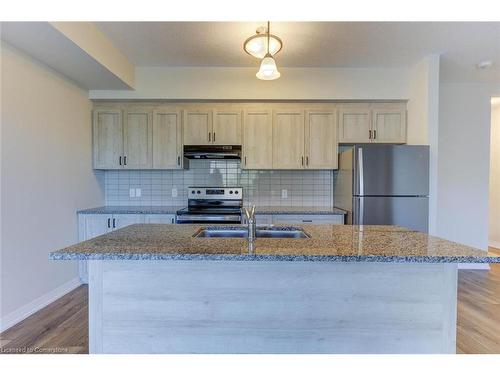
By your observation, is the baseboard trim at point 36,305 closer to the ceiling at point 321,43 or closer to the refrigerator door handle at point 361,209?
the ceiling at point 321,43

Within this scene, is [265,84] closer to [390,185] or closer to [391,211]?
[390,185]

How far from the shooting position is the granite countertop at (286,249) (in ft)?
4.23

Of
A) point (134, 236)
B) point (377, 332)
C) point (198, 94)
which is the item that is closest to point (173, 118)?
point (198, 94)

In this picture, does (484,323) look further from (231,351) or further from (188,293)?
(188,293)

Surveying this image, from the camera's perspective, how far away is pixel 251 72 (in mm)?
3480

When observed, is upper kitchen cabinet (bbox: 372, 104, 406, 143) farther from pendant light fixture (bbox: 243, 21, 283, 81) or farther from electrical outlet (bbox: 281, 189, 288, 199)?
pendant light fixture (bbox: 243, 21, 283, 81)

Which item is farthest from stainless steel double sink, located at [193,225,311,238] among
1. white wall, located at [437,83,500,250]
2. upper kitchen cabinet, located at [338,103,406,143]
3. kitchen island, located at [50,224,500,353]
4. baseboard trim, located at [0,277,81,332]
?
white wall, located at [437,83,500,250]

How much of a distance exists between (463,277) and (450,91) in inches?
101

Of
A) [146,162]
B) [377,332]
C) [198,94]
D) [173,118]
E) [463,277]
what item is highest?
[198,94]

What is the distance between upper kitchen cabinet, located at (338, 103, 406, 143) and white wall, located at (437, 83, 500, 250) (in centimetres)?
100

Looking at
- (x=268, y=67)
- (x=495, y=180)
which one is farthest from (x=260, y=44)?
(x=495, y=180)

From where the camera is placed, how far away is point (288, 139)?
Answer: 3566 mm

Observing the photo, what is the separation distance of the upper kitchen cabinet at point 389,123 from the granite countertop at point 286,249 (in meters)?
2.08
